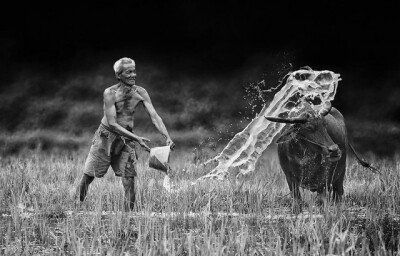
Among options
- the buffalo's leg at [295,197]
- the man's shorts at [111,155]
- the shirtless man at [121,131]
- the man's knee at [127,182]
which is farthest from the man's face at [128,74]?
the buffalo's leg at [295,197]

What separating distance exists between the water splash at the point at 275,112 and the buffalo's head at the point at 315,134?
4.9 inches

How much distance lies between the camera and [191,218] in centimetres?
480

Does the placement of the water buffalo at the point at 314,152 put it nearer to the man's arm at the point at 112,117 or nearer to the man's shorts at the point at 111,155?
the man's arm at the point at 112,117

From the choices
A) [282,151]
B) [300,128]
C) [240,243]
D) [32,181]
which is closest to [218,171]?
[282,151]

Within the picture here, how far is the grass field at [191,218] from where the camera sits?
12.3 ft

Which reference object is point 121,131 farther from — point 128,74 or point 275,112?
point 275,112

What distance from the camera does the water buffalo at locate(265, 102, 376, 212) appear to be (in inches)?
209

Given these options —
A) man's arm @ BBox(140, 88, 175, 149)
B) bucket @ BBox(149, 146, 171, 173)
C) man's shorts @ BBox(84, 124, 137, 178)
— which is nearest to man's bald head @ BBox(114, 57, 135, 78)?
man's arm @ BBox(140, 88, 175, 149)

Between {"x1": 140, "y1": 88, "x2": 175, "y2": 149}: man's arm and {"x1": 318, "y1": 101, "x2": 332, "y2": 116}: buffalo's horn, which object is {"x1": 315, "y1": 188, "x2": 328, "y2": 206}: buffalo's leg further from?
{"x1": 140, "y1": 88, "x2": 175, "y2": 149}: man's arm

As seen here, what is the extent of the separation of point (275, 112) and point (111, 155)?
167 centimetres

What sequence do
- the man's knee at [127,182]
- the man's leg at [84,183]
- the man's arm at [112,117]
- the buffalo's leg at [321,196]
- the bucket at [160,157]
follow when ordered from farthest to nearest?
1. the buffalo's leg at [321,196]
2. the man's leg at [84,183]
3. the man's knee at [127,182]
4. the man's arm at [112,117]
5. the bucket at [160,157]

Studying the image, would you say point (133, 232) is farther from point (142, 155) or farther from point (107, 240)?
point (142, 155)

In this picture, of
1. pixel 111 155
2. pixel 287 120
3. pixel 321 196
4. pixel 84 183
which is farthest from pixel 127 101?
pixel 321 196

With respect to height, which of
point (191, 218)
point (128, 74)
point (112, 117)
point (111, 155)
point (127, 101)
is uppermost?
point (128, 74)
